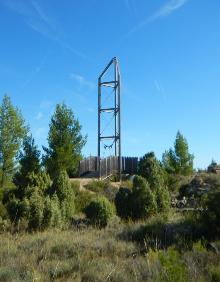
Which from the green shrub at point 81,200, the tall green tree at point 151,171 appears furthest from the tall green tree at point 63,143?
the tall green tree at point 151,171

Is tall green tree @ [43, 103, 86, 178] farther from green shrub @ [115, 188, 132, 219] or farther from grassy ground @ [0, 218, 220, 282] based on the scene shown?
grassy ground @ [0, 218, 220, 282]

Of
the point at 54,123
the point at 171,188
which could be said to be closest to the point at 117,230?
the point at 171,188

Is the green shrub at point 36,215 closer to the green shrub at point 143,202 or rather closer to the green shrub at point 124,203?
the green shrub at point 124,203

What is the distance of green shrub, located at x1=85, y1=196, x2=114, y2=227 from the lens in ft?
49.3

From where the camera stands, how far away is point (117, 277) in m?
7.88

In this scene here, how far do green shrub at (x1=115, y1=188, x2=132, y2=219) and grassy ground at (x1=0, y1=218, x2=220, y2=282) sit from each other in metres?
3.65

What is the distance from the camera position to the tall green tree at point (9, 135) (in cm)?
3262

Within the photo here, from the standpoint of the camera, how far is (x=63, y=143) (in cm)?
3103

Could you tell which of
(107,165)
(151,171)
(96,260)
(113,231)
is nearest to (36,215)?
(113,231)

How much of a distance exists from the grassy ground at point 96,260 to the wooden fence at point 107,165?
712 inches

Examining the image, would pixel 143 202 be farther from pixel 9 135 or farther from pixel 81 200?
pixel 9 135

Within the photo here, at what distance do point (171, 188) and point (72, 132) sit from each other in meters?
9.18

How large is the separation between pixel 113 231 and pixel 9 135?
21529 mm

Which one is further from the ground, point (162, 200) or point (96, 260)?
point (162, 200)
